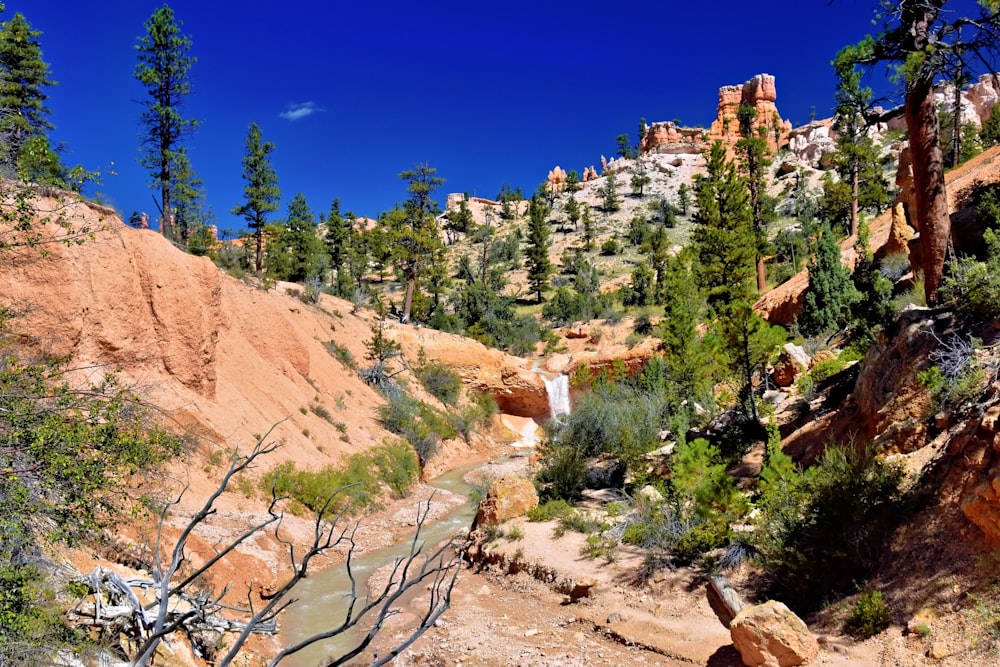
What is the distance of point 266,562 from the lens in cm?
1109

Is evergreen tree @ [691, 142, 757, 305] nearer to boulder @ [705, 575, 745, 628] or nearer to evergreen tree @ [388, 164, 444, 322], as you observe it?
boulder @ [705, 575, 745, 628]

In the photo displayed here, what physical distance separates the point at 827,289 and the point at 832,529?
1631 cm

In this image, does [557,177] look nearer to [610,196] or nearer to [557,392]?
[610,196]

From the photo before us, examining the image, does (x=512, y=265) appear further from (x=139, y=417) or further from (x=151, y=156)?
(x=139, y=417)

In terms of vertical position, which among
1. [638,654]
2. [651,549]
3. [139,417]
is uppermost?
[139,417]

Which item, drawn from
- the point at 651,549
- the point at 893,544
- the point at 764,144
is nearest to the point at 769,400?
the point at 651,549

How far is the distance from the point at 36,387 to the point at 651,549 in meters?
9.01

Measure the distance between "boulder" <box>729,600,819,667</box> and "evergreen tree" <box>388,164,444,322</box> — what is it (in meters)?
28.0

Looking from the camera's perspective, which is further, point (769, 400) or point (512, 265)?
point (512, 265)

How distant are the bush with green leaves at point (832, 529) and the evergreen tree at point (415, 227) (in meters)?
26.6

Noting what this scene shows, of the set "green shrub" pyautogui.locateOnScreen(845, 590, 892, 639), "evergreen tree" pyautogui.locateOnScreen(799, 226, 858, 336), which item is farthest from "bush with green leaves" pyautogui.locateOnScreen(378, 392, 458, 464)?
"green shrub" pyautogui.locateOnScreen(845, 590, 892, 639)

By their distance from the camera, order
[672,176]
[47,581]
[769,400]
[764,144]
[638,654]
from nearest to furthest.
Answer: [47,581], [638,654], [769,400], [764,144], [672,176]

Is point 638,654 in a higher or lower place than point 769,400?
lower

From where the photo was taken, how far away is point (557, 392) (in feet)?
107
